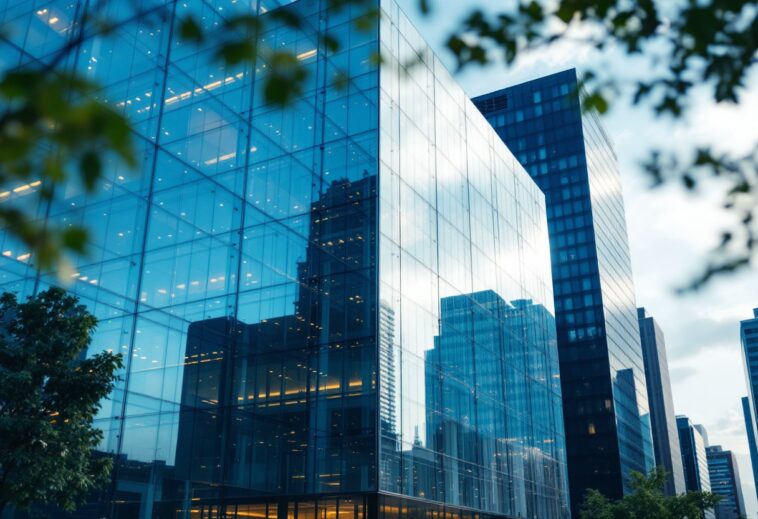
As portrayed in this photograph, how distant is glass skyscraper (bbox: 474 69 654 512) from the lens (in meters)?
101

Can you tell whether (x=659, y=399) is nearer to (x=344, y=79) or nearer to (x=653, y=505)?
(x=653, y=505)

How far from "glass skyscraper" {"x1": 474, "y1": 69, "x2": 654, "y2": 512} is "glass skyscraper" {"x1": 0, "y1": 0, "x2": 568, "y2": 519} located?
2580 inches

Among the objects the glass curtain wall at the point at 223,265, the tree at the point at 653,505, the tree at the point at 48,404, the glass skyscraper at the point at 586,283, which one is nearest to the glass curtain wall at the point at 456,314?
the glass curtain wall at the point at 223,265

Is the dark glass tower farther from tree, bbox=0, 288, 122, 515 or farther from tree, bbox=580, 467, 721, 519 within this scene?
tree, bbox=0, 288, 122, 515

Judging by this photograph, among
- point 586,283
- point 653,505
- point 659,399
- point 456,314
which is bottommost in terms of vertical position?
point 653,505

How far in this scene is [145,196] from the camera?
30.6 m

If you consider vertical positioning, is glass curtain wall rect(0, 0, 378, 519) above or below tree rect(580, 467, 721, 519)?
above

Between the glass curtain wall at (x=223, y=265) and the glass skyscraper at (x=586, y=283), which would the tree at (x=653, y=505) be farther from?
the glass skyscraper at (x=586, y=283)

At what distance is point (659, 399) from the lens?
177125mm

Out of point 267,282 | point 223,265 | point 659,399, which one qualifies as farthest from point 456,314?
point 659,399

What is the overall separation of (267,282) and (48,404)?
15594mm

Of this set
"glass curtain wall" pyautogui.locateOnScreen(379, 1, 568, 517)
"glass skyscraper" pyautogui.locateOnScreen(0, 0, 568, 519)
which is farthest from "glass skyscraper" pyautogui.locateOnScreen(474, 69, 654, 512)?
"glass skyscraper" pyautogui.locateOnScreen(0, 0, 568, 519)

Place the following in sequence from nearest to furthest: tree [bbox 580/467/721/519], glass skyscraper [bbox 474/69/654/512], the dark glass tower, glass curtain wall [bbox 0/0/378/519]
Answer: glass curtain wall [bbox 0/0/378/519] < tree [bbox 580/467/721/519] < glass skyscraper [bbox 474/69/654/512] < the dark glass tower

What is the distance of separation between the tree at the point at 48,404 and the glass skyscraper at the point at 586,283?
300ft
